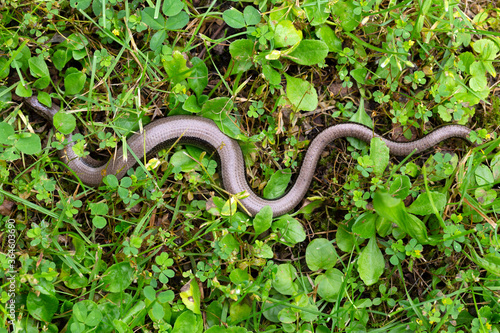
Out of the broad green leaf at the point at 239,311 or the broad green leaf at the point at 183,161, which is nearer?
the broad green leaf at the point at 239,311

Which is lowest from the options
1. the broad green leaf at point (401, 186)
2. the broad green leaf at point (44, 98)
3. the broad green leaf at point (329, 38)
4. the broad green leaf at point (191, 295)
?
the broad green leaf at point (191, 295)

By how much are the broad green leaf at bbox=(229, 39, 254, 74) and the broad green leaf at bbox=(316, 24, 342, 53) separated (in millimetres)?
651

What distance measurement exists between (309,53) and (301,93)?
14.1 inches

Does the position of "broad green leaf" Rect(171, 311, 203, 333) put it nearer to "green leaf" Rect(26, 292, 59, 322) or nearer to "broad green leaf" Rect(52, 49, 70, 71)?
"green leaf" Rect(26, 292, 59, 322)

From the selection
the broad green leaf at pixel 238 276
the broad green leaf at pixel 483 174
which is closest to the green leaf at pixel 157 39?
the broad green leaf at pixel 238 276

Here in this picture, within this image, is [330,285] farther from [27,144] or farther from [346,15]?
[27,144]

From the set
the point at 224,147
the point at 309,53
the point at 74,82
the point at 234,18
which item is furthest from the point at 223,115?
the point at 74,82

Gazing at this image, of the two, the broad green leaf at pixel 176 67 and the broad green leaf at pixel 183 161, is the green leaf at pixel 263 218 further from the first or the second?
the broad green leaf at pixel 176 67

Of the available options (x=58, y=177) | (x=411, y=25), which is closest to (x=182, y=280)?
(x=58, y=177)

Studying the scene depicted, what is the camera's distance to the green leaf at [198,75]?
328 centimetres

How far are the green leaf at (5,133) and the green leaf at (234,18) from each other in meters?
2.03

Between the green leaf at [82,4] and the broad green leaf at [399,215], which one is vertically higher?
the green leaf at [82,4]

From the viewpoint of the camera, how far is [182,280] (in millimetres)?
3326

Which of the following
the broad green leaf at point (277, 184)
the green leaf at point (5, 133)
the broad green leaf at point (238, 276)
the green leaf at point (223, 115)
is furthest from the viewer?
the broad green leaf at point (277, 184)
